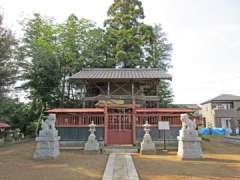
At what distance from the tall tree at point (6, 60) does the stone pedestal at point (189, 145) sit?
9.72m

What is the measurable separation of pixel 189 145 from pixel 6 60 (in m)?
10.3

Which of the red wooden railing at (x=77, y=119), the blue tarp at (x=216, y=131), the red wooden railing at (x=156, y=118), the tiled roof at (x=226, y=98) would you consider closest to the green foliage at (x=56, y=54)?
the red wooden railing at (x=77, y=119)

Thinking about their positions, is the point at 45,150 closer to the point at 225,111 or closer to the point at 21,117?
the point at 21,117

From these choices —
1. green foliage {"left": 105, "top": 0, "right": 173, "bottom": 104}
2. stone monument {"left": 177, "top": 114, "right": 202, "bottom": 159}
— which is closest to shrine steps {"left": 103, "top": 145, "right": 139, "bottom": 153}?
stone monument {"left": 177, "top": 114, "right": 202, "bottom": 159}

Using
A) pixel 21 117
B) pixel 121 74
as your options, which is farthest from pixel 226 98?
pixel 21 117

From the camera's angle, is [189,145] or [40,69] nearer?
[189,145]

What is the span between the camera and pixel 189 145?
1188 centimetres

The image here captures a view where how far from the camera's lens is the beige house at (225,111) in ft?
115

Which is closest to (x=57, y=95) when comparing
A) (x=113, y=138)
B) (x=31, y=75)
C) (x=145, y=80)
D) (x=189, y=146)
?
(x=31, y=75)

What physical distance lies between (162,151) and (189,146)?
2832mm

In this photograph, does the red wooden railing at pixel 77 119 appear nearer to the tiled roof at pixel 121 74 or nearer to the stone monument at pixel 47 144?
the tiled roof at pixel 121 74

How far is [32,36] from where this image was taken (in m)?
27.6

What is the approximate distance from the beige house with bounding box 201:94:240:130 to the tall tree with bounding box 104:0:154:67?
47.0 feet

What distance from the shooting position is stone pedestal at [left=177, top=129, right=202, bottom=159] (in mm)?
11711
